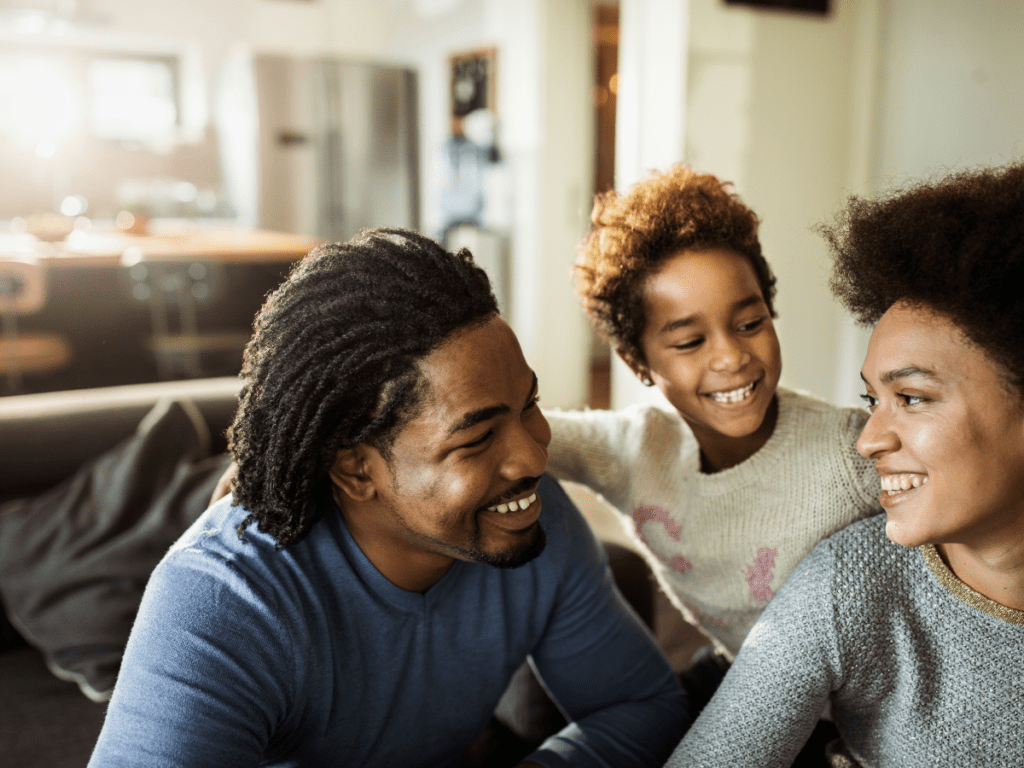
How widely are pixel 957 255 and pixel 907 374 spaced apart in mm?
139

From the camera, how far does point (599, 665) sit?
1279 millimetres

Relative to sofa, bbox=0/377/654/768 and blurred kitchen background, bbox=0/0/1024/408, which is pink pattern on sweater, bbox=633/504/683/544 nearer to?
sofa, bbox=0/377/654/768

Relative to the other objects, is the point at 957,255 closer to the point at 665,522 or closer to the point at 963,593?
the point at 963,593

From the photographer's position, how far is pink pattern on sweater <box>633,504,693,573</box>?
4.78 feet

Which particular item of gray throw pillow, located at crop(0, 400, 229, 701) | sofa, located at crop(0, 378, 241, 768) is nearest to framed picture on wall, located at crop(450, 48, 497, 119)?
sofa, located at crop(0, 378, 241, 768)

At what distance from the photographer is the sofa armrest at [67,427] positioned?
1979 millimetres

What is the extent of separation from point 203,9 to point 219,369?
4.30 meters

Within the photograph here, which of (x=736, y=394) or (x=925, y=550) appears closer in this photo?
(x=925, y=550)

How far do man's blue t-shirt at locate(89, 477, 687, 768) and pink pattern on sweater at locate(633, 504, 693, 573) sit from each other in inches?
6.9

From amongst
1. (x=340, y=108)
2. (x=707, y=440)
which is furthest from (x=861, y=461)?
(x=340, y=108)

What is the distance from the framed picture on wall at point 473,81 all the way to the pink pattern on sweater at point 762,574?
15.5 ft

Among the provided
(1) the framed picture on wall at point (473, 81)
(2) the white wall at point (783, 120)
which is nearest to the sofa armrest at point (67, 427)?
(2) the white wall at point (783, 120)

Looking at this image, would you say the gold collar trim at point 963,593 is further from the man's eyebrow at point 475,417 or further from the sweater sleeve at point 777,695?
the man's eyebrow at point 475,417

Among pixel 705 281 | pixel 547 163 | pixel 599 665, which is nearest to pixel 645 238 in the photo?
pixel 705 281
